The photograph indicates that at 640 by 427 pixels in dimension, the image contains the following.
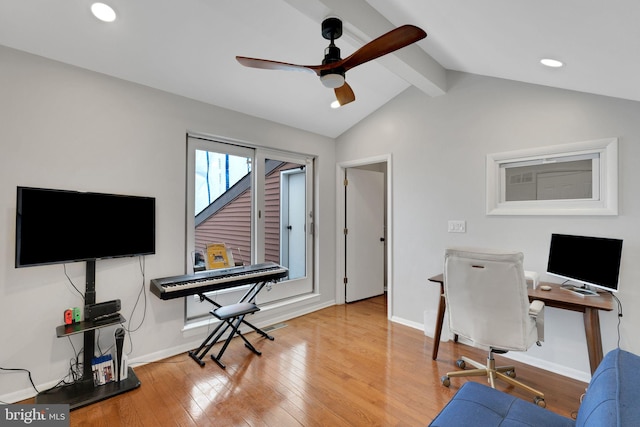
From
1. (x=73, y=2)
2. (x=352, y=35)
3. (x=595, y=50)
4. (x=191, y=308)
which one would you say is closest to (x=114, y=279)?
(x=191, y=308)

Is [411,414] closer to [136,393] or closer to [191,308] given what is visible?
[136,393]

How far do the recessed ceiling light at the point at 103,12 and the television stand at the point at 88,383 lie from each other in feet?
5.67

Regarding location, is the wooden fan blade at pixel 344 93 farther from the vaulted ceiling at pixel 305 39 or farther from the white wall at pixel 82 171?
the white wall at pixel 82 171

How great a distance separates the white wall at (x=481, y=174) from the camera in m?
2.37

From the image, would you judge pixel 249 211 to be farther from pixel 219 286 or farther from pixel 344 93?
pixel 344 93

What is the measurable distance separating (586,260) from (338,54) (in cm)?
243

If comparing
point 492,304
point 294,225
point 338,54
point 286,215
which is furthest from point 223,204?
point 492,304

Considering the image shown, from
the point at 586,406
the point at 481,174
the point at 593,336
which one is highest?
the point at 481,174

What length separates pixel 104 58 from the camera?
238 cm

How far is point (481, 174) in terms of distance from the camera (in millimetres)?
3123

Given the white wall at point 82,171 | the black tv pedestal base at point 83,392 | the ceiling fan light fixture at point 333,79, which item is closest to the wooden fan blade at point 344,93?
the ceiling fan light fixture at point 333,79

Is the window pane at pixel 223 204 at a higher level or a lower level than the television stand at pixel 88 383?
higher

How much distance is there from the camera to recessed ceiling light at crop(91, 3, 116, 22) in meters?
1.96

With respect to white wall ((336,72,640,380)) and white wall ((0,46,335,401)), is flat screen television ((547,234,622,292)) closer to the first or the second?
white wall ((336,72,640,380))
